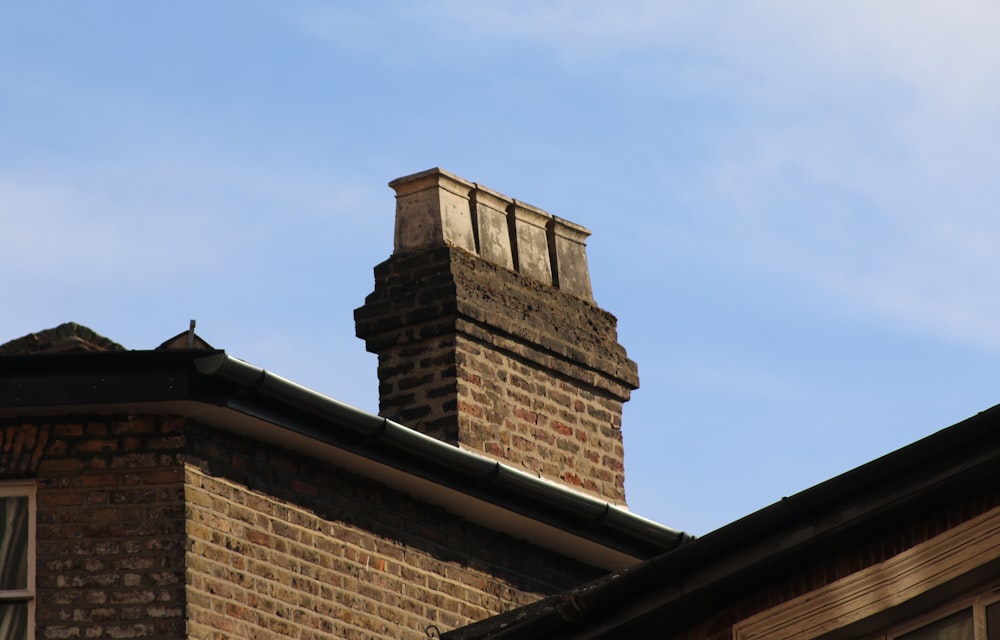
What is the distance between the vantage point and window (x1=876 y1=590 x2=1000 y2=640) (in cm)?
885

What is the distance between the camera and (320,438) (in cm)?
1255

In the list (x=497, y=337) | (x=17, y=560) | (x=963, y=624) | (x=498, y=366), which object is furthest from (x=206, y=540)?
(x=963, y=624)

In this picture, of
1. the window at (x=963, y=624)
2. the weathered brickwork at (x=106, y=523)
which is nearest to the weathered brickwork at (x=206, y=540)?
the weathered brickwork at (x=106, y=523)

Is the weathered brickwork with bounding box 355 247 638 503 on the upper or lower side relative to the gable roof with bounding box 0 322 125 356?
upper

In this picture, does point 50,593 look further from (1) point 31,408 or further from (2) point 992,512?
(2) point 992,512

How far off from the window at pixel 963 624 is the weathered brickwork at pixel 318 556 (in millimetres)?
4369

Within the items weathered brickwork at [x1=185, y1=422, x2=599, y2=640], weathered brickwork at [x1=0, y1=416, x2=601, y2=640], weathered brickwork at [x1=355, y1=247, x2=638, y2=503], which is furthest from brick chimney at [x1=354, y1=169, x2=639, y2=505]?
weathered brickwork at [x1=0, y1=416, x2=601, y2=640]

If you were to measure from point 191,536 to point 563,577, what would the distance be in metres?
3.34

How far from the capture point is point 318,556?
502 inches

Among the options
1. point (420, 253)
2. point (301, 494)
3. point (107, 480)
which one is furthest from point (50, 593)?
point (420, 253)

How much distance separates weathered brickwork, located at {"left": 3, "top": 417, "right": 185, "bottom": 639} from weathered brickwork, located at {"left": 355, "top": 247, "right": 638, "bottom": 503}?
3.02 m

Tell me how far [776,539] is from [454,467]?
12.9ft

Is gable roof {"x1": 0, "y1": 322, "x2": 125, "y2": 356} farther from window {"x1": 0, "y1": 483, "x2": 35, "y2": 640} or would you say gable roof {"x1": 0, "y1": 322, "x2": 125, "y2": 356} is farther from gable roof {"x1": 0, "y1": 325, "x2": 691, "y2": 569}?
window {"x1": 0, "y1": 483, "x2": 35, "y2": 640}

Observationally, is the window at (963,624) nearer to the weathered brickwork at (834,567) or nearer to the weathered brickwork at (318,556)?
the weathered brickwork at (834,567)
